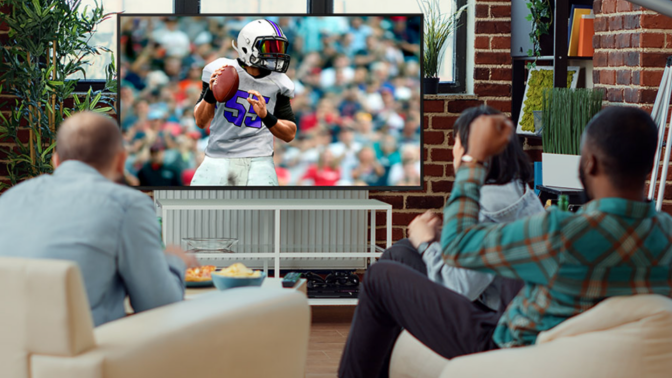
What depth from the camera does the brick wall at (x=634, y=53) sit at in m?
3.36

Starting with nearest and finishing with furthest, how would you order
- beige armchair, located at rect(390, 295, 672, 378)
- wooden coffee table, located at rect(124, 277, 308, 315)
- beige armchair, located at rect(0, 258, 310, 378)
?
beige armchair, located at rect(0, 258, 310, 378) → beige armchair, located at rect(390, 295, 672, 378) → wooden coffee table, located at rect(124, 277, 308, 315)

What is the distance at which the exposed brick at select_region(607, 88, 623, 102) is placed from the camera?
3529mm

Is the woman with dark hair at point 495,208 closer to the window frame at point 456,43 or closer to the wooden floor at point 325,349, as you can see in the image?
the wooden floor at point 325,349

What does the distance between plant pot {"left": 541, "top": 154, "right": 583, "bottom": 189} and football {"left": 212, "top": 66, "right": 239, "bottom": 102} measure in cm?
148

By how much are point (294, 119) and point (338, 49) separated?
1.31ft

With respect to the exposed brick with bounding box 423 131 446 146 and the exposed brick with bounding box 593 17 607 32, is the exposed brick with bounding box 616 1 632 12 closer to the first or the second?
the exposed brick with bounding box 593 17 607 32

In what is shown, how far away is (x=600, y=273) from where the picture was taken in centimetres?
167

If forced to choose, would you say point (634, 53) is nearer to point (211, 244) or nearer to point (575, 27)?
point (575, 27)

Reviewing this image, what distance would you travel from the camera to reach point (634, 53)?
11.2ft

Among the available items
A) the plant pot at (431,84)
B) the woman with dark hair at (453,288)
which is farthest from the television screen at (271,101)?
the woman with dark hair at (453,288)

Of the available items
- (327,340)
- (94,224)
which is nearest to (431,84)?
(327,340)

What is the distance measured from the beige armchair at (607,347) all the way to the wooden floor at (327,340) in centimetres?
150

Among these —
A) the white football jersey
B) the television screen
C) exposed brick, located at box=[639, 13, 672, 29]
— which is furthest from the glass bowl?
exposed brick, located at box=[639, 13, 672, 29]

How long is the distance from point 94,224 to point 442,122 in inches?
120
